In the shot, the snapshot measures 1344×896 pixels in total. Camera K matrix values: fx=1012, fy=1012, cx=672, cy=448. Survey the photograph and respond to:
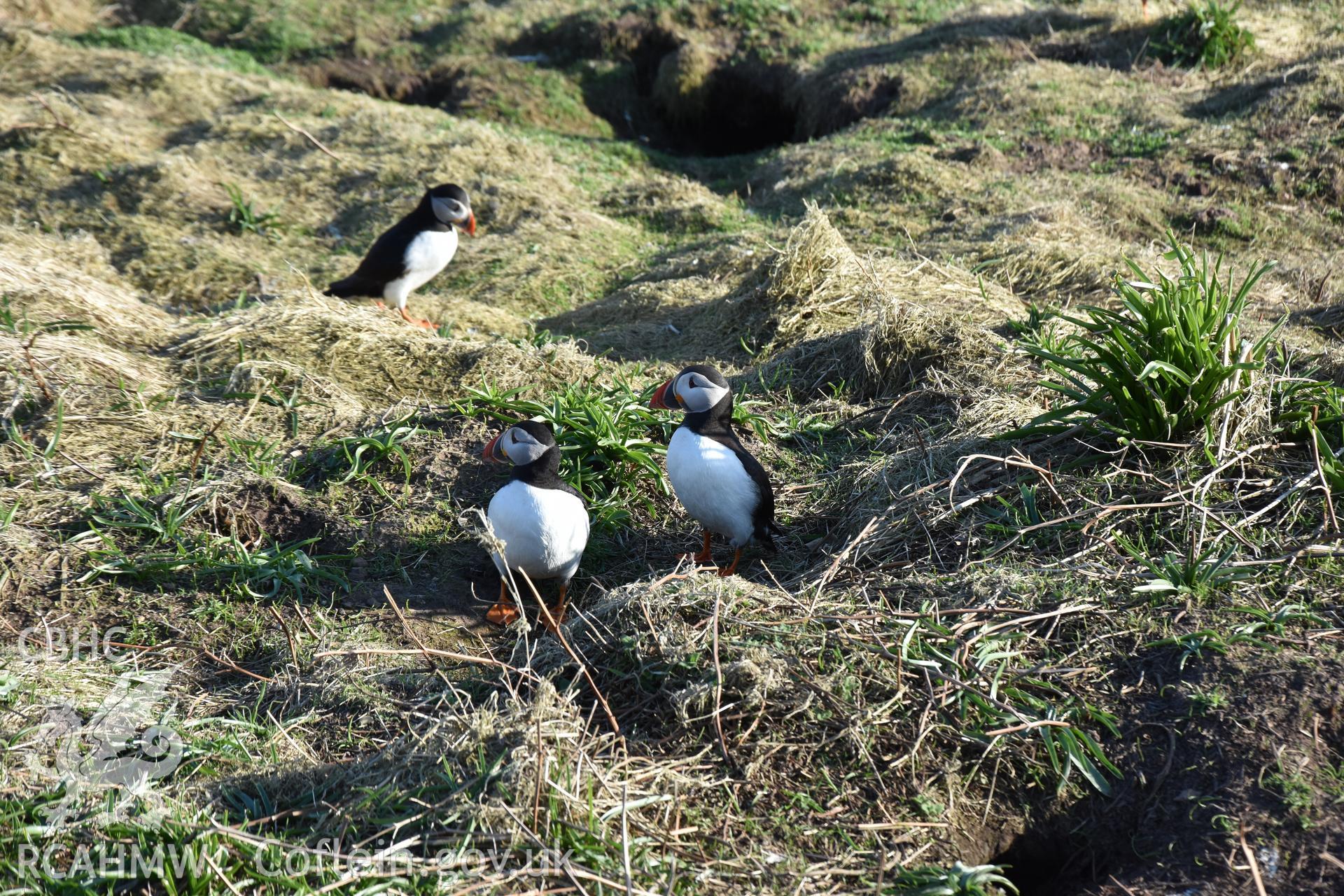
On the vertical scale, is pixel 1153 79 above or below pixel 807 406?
above

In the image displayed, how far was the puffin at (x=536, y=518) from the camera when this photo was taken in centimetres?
369

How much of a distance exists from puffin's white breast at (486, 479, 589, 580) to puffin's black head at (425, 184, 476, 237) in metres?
3.37

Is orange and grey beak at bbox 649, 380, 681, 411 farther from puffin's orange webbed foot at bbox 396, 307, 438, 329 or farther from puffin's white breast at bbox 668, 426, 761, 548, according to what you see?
puffin's orange webbed foot at bbox 396, 307, 438, 329

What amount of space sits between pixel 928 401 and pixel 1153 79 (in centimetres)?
598

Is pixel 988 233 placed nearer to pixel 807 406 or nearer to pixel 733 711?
pixel 807 406

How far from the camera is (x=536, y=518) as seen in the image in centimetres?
367

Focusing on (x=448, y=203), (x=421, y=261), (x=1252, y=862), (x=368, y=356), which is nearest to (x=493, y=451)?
(x=368, y=356)

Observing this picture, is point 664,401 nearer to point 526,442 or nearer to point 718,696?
point 526,442

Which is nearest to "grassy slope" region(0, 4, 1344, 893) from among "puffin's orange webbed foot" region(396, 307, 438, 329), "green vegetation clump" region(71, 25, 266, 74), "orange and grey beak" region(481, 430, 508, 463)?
"puffin's orange webbed foot" region(396, 307, 438, 329)

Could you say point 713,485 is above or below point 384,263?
above

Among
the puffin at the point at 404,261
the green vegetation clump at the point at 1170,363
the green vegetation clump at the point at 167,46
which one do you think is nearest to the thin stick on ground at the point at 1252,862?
the green vegetation clump at the point at 1170,363

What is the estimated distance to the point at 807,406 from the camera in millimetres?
5117

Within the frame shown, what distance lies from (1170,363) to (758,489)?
1.58 metres

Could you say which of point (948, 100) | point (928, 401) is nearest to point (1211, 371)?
point (928, 401)
